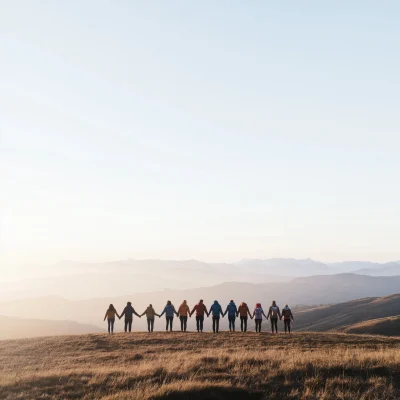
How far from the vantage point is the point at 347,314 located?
107 meters

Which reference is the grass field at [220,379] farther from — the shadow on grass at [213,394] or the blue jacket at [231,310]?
the blue jacket at [231,310]

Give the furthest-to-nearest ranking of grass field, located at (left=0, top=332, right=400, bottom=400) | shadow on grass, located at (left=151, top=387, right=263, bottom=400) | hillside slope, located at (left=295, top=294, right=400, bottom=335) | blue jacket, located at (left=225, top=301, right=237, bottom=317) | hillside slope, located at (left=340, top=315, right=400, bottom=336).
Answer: hillside slope, located at (left=295, top=294, right=400, bottom=335)
hillside slope, located at (left=340, top=315, right=400, bottom=336)
blue jacket, located at (left=225, top=301, right=237, bottom=317)
grass field, located at (left=0, top=332, right=400, bottom=400)
shadow on grass, located at (left=151, top=387, right=263, bottom=400)

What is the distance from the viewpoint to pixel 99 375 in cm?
1358

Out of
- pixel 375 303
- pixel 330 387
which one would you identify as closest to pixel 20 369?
pixel 330 387

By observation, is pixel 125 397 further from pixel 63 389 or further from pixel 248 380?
pixel 248 380

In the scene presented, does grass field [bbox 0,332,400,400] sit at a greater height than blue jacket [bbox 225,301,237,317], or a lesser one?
lesser

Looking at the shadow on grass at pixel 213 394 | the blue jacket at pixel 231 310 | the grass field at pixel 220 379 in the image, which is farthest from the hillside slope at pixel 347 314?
the shadow on grass at pixel 213 394

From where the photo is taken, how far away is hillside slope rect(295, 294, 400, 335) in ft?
316

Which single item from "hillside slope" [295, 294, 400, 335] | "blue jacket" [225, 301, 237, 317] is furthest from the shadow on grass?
"hillside slope" [295, 294, 400, 335]

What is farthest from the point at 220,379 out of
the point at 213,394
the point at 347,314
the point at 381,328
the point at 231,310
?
the point at 347,314

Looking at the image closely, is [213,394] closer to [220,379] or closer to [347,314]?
[220,379]

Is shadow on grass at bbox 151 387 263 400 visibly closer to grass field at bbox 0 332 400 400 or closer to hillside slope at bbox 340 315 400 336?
grass field at bbox 0 332 400 400

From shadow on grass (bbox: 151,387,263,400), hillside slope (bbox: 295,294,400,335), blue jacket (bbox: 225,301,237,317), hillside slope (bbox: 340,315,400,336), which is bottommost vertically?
hillside slope (bbox: 295,294,400,335)

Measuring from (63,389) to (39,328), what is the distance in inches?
7650
